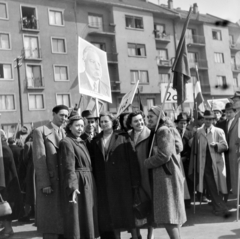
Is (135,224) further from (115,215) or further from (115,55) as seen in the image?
(115,55)

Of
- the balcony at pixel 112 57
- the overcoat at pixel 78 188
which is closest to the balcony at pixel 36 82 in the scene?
the balcony at pixel 112 57

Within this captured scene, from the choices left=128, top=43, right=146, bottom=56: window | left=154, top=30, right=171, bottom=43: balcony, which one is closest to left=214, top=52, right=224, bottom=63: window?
left=154, top=30, right=171, bottom=43: balcony

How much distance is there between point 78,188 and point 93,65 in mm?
4031

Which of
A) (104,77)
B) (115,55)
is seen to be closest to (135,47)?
(115,55)

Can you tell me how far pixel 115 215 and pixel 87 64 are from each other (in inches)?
160

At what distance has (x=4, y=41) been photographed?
33.3 m

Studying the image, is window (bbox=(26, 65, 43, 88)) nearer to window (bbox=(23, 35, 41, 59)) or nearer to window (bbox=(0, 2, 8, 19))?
window (bbox=(23, 35, 41, 59))

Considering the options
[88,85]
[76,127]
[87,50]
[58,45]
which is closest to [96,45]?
[58,45]

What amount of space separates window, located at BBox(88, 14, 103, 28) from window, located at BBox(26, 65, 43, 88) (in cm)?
660

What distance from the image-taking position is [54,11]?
116 ft

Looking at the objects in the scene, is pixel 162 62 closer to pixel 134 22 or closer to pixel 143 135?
pixel 134 22

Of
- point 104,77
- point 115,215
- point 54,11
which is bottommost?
point 115,215

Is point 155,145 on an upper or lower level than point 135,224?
upper

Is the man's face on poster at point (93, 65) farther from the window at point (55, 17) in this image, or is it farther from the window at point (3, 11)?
the window at point (55, 17)
